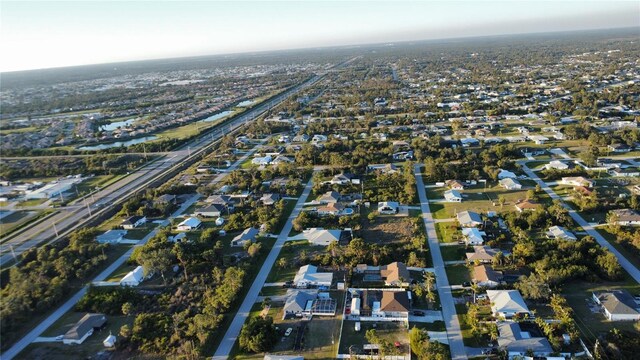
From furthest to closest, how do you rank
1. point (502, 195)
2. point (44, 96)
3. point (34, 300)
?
point (44, 96) → point (502, 195) → point (34, 300)

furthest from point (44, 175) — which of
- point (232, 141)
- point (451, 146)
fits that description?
point (451, 146)

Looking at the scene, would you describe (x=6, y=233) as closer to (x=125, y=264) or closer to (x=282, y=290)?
Result: (x=125, y=264)

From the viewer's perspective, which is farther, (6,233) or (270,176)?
(270,176)

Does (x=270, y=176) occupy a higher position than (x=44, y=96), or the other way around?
(x=44, y=96)

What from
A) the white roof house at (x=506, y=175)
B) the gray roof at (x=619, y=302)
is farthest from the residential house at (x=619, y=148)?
the gray roof at (x=619, y=302)

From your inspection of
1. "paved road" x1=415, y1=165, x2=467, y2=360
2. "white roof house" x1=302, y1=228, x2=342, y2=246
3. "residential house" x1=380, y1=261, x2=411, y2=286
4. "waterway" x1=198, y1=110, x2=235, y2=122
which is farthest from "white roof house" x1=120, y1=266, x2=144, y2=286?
"waterway" x1=198, y1=110, x2=235, y2=122

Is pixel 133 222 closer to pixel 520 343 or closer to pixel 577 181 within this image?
pixel 520 343

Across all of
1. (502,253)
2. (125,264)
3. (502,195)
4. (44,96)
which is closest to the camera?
(502,253)
